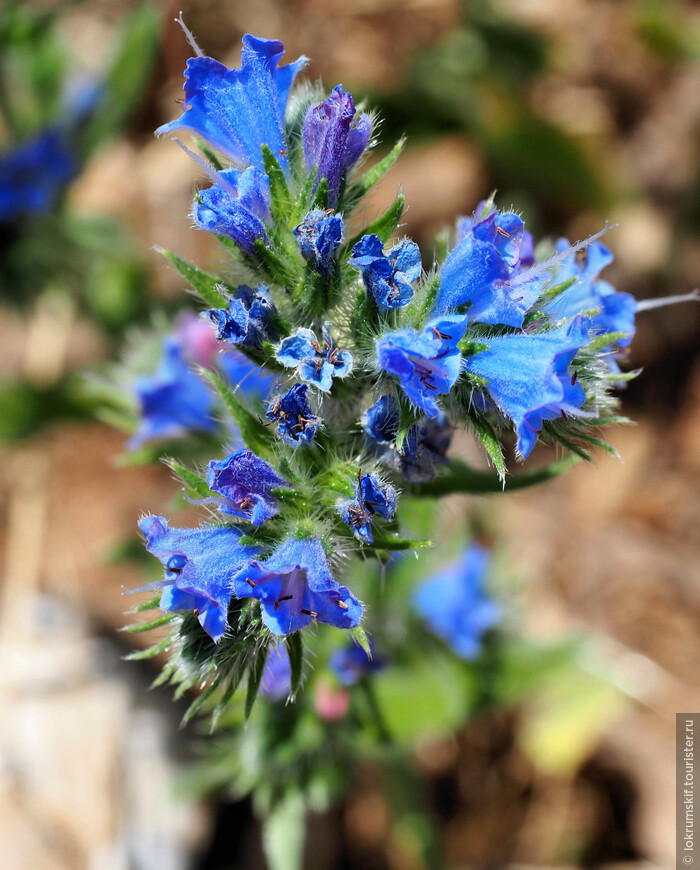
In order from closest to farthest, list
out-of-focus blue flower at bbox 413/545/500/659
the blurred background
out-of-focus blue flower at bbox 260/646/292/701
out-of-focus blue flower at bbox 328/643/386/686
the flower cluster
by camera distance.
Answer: the flower cluster → out-of-focus blue flower at bbox 260/646/292/701 → out-of-focus blue flower at bbox 328/643/386/686 → out-of-focus blue flower at bbox 413/545/500/659 → the blurred background

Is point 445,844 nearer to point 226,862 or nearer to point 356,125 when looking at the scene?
point 226,862

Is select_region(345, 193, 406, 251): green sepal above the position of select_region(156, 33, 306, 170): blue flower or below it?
below

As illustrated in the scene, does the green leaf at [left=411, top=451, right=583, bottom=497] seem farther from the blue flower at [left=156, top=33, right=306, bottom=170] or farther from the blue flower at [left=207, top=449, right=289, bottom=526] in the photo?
the blue flower at [left=156, top=33, right=306, bottom=170]

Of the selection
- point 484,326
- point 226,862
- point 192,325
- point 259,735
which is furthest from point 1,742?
point 484,326

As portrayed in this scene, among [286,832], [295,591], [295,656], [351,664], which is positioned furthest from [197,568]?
[286,832]

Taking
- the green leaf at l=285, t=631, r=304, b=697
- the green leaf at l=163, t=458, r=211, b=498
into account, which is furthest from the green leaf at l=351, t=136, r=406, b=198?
the green leaf at l=285, t=631, r=304, b=697

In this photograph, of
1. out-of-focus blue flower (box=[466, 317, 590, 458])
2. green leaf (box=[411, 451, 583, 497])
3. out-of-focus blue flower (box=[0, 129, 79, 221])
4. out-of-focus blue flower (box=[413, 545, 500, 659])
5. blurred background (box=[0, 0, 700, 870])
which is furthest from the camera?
out-of-focus blue flower (box=[0, 129, 79, 221])

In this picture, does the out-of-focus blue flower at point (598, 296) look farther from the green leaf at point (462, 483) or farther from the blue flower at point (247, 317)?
the blue flower at point (247, 317)
